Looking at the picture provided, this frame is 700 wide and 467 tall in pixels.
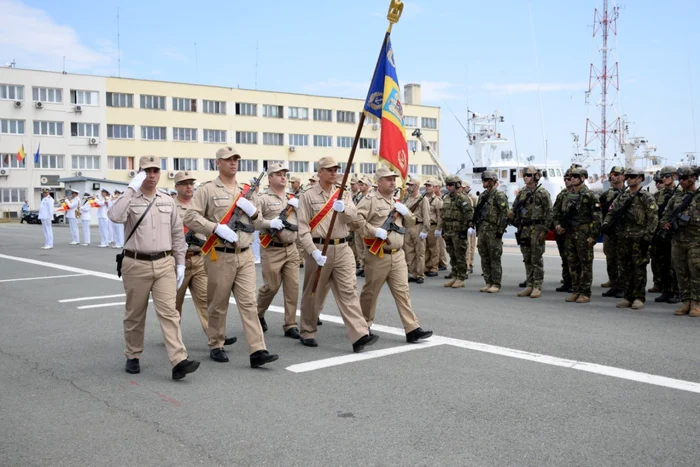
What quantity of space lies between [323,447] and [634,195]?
767cm

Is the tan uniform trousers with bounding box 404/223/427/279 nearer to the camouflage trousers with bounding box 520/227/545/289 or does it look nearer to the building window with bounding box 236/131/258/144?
the camouflage trousers with bounding box 520/227/545/289

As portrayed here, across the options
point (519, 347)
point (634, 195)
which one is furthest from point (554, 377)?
point (634, 195)

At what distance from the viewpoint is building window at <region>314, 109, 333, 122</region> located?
76.2m

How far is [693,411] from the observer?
5375 millimetres

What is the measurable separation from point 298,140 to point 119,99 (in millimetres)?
19540

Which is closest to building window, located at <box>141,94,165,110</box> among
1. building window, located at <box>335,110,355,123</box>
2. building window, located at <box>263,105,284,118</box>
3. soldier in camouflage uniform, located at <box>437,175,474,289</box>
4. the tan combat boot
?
building window, located at <box>263,105,284,118</box>

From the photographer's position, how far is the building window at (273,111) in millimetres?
73125

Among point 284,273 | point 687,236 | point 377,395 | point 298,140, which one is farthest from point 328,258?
point 298,140

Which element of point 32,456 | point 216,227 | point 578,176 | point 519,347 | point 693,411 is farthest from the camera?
point 578,176

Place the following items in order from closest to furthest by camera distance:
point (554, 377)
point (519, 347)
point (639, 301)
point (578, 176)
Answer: point (554, 377)
point (519, 347)
point (639, 301)
point (578, 176)

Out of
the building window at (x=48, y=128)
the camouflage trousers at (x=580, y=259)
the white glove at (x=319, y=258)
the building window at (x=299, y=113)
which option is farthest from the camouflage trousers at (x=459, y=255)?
the building window at (x=299, y=113)

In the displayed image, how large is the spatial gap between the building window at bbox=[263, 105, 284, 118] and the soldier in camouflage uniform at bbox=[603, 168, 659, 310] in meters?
65.1

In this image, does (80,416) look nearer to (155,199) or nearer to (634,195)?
(155,199)

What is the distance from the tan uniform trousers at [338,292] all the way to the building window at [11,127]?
62725mm
